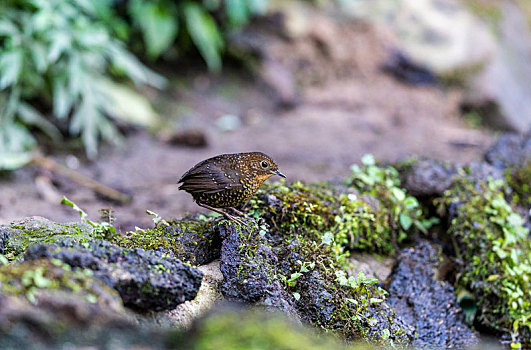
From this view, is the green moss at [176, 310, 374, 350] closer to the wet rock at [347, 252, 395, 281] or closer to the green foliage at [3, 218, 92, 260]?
the green foliage at [3, 218, 92, 260]

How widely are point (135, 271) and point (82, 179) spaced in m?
4.19

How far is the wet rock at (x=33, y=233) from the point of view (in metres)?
2.90

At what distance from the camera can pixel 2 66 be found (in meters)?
6.44

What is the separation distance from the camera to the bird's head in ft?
10.5

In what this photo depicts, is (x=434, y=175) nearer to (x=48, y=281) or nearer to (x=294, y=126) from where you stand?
(x=48, y=281)

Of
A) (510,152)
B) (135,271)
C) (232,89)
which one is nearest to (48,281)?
(135,271)

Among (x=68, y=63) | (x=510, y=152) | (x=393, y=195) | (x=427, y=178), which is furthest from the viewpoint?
(x=68, y=63)

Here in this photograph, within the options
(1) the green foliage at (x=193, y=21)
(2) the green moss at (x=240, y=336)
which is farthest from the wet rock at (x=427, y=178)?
(1) the green foliage at (x=193, y=21)

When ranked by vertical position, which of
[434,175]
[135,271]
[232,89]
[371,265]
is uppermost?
[434,175]

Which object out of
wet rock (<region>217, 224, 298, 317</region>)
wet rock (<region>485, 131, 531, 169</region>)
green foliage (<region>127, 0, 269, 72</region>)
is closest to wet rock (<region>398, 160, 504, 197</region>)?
wet rock (<region>485, 131, 531, 169</region>)

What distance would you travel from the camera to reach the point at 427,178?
4.29 metres

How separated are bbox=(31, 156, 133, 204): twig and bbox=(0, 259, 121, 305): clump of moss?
12.4 ft

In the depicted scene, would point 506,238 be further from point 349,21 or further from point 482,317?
point 349,21

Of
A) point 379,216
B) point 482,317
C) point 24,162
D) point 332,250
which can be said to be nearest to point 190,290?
point 332,250
